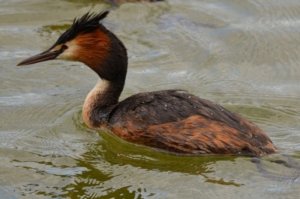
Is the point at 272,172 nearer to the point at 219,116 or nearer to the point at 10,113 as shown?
the point at 219,116

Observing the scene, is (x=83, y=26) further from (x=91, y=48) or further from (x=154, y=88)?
(x=154, y=88)

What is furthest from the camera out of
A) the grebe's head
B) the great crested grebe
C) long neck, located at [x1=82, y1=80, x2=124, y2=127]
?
long neck, located at [x1=82, y1=80, x2=124, y2=127]

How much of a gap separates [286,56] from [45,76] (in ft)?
8.53

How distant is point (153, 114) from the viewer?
6.70 metres

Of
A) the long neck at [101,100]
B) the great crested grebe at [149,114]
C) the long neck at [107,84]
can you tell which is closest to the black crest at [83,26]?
the great crested grebe at [149,114]

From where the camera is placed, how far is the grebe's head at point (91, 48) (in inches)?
276

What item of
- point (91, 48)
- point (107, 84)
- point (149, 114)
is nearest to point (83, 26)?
point (91, 48)

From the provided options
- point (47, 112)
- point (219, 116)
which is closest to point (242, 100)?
point (219, 116)

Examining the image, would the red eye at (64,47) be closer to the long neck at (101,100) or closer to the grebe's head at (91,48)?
the grebe's head at (91,48)

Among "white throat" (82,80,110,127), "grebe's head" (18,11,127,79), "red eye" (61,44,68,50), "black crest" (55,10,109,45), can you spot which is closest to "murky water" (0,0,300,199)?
"white throat" (82,80,110,127)

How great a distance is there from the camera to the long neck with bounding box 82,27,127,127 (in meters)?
7.08

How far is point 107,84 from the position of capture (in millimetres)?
7262

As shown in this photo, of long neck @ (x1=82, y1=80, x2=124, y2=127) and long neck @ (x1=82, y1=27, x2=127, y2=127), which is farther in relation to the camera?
long neck @ (x1=82, y1=80, x2=124, y2=127)

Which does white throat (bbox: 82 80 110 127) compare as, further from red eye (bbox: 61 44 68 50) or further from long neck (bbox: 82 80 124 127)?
red eye (bbox: 61 44 68 50)
